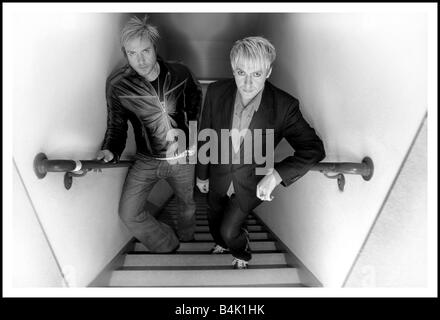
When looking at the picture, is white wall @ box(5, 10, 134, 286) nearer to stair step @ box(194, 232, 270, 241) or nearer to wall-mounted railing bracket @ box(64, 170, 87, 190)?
wall-mounted railing bracket @ box(64, 170, 87, 190)

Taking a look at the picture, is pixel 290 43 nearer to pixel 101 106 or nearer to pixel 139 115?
pixel 139 115

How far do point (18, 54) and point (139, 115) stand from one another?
821mm

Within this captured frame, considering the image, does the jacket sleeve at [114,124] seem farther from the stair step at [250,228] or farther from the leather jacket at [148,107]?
the stair step at [250,228]

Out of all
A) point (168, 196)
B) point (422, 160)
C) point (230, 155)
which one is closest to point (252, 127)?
point (230, 155)

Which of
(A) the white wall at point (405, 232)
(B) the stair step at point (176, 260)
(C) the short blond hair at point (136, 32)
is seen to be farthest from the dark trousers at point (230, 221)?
(C) the short blond hair at point (136, 32)

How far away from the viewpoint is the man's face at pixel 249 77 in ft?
4.62

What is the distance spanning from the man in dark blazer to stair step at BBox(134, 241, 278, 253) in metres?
0.73

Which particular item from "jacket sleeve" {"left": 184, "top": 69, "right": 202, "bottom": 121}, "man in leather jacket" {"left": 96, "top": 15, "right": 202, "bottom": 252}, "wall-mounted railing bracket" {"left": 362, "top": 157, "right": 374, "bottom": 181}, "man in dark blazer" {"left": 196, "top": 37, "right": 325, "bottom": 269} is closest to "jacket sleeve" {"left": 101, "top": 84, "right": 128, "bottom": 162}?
"man in leather jacket" {"left": 96, "top": 15, "right": 202, "bottom": 252}

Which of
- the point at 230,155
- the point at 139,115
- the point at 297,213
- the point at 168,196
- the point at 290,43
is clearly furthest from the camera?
the point at 168,196

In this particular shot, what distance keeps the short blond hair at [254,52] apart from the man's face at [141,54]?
0.54 metres

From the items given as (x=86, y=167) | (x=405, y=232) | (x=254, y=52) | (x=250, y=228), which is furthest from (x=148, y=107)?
(x=250, y=228)

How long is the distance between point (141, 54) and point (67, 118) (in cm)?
56

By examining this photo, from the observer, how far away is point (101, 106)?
6.28ft

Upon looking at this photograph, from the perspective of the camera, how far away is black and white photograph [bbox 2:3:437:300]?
1128 mm
